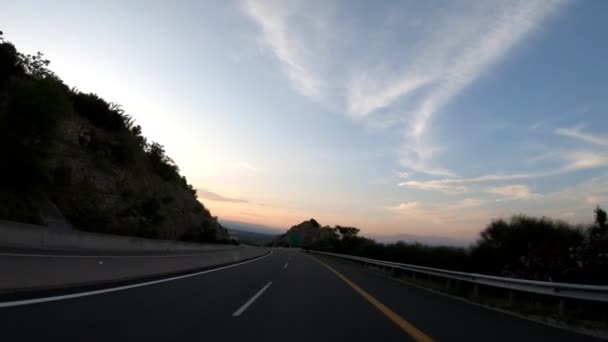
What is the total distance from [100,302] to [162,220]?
52.0m

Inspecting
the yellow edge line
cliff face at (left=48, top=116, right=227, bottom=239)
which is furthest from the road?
cliff face at (left=48, top=116, right=227, bottom=239)

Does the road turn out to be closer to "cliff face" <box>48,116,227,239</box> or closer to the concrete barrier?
the concrete barrier

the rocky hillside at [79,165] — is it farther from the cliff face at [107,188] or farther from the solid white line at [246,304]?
the solid white line at [246,304]

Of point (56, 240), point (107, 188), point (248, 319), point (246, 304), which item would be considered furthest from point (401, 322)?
point (107, 188)

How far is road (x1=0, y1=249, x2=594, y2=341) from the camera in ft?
21.7

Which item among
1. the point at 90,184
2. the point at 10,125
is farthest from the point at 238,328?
the point at 90,184

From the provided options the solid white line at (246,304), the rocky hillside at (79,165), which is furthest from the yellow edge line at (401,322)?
the rocky hillside at (79,165)

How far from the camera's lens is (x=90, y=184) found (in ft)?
162

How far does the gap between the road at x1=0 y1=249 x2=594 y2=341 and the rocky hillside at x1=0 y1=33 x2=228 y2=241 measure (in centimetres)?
2919

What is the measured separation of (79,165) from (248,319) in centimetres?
4823

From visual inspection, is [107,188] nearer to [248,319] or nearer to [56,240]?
[56,240]

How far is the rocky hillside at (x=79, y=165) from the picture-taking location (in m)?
39.5

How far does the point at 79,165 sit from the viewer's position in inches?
1977

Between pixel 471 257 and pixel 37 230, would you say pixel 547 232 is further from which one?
pixel 37 230
